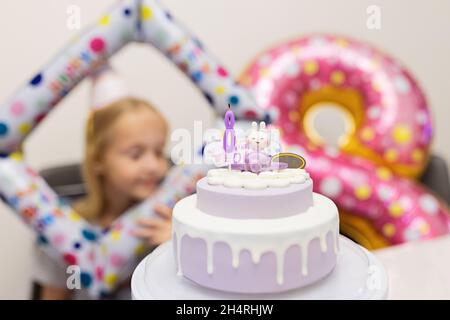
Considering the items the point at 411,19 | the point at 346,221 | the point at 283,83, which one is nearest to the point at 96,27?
the point at 283,83

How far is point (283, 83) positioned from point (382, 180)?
363 mm

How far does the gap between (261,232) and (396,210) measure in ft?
2.80

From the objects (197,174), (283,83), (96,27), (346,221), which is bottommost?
(346,221)

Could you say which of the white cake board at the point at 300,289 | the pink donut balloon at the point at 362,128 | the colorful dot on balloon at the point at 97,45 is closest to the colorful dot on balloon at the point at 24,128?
the colorful dot on balloon at the point at 97,45

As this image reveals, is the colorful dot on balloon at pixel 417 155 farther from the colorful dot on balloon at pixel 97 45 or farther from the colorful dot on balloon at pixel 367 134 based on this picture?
the colorful dot on balloon at pixel 97 45

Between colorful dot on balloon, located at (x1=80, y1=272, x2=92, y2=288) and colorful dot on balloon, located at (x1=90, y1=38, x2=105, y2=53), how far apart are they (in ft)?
1.29

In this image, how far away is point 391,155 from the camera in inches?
46.8

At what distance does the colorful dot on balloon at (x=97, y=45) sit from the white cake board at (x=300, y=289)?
47 cm

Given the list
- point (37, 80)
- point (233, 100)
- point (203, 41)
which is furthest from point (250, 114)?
point (203, 41)

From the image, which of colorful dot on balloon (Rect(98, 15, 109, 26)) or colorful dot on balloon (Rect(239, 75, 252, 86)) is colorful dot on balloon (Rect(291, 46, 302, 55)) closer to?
colorful dot on balloon (Rect(239, 75, 252, 86))

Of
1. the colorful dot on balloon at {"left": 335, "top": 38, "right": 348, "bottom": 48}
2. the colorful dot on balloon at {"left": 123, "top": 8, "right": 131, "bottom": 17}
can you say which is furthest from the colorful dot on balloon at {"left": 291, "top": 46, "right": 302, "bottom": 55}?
the colorful dot on balloon at {"left": 123, "top": 8, "right": 131, "bottom": 17}

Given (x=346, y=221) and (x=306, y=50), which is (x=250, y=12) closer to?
(x=306, y=50)
